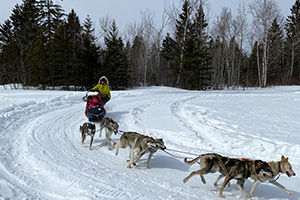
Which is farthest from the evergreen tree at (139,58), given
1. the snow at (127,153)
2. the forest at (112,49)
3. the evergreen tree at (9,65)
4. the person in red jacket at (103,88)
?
the snow at (127,153)

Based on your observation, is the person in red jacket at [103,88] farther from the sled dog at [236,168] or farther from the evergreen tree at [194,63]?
the evergreen tree at [194,63]

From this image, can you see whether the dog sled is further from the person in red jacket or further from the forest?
the forest

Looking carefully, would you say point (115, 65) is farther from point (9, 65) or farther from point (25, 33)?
point (25, 33)

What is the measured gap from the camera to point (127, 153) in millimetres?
5137

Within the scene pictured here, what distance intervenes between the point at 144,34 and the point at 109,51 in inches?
385

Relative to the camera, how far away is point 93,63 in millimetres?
23531

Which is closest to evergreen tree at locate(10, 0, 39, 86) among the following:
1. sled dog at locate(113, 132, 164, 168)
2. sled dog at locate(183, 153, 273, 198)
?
sled dog at locate(113, 132, 164, 168)

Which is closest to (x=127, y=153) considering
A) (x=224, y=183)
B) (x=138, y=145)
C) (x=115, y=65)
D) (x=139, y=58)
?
(x=138, y=145)

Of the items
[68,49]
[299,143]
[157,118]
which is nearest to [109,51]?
[68,49]

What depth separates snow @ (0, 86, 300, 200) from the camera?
3.43m

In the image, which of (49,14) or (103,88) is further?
(49,14)

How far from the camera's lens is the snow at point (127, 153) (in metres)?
3.43

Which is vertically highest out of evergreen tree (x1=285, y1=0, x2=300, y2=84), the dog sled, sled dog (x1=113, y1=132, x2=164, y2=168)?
evergreen tree (x1=285, y1=0, x2=300, y2=84)

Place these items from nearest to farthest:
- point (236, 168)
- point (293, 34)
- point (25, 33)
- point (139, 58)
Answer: point (236, 168), point (25, 33), point (139, 58), point (293, 34)
